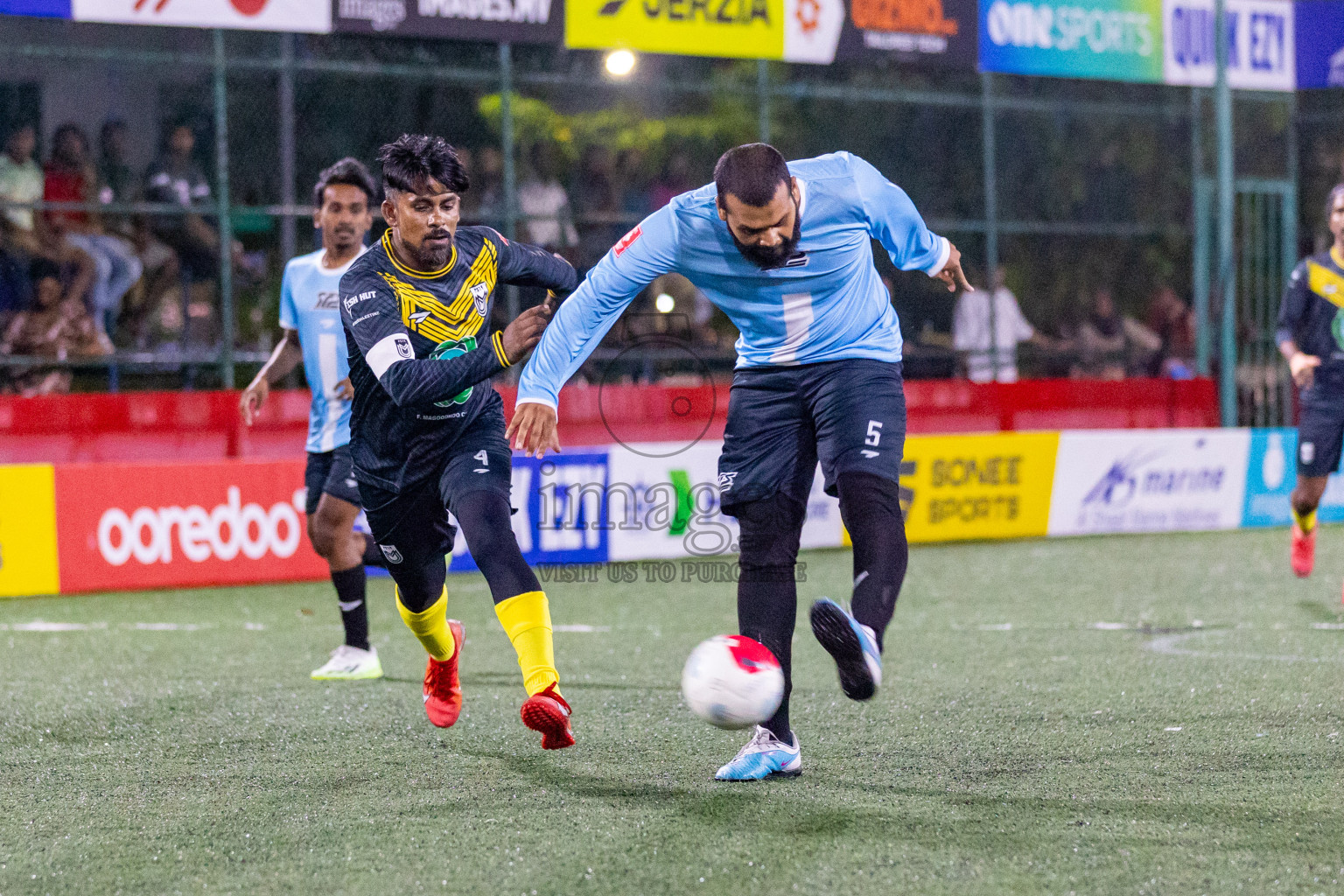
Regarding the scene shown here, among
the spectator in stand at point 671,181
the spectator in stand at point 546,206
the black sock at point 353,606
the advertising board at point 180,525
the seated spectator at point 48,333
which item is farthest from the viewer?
the spectator in stand at point 671,181

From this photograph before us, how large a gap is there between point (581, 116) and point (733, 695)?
36.9 feet

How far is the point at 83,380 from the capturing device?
1230 centimetres

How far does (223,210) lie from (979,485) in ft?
22.4

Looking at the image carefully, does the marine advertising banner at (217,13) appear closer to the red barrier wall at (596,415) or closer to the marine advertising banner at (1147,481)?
the red barrier wall at (596,415)

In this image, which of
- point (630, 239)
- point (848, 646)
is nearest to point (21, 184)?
point (630, 239)

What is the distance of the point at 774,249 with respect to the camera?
433 cm

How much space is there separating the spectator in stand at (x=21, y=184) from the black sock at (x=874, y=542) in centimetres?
983

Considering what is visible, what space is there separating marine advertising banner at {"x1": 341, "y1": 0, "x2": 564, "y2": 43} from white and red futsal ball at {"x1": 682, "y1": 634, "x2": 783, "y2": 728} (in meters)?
9.70

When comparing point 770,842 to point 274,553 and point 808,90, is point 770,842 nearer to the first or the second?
point 274,553

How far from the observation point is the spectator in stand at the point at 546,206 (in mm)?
14172

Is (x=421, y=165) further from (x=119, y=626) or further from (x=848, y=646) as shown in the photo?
(x=119, y=626)

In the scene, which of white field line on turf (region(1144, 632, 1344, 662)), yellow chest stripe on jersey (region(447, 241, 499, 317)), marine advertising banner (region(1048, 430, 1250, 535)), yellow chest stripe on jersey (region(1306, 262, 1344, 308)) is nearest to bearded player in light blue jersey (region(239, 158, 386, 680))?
yellow chest stripe on jersey (region(447, 241, 499, 317))

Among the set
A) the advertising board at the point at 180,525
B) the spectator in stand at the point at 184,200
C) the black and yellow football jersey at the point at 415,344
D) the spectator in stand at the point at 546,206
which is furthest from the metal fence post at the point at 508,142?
the black and yellow football jersey at the point at 415,344

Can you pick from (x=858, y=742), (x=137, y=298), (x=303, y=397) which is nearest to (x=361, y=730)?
(x=858, y=742)
